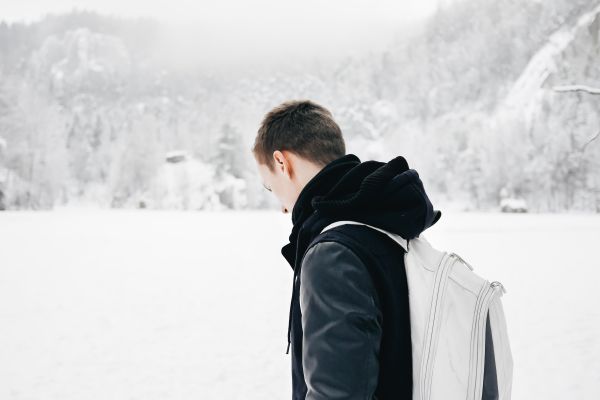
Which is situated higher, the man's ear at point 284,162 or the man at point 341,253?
the man's ear at point 284,162

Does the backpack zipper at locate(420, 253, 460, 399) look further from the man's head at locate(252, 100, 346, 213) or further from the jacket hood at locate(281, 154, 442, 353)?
the man's head at locate(252, 100, 346, 213)

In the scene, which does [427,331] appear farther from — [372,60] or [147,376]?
[372,60]

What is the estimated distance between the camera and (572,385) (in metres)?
4.43

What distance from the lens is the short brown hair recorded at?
1205mm

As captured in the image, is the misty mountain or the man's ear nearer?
the man's ear

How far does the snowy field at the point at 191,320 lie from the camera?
4781 millimetres

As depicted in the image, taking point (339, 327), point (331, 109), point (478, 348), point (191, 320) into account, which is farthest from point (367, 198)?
point (331, 109)

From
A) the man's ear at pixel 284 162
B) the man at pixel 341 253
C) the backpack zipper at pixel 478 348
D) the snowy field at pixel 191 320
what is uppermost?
the man's ear at pixel 284 162

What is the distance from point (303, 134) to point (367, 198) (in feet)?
0.99

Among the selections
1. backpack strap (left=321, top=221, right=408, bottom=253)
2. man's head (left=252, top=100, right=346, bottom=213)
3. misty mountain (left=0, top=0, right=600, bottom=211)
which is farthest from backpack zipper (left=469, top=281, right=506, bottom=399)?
misty mountain (left=0, top=0, right=600, bottom=211)

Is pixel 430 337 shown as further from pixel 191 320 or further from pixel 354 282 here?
pixel 191 320

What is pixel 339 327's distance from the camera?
92 cm

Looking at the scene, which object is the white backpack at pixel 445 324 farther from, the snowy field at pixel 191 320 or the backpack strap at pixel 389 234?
the snowy field at pixel 191 320

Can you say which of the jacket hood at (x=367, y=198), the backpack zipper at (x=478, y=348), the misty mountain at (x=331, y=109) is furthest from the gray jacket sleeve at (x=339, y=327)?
the misty mountain at (x=331, y=109)
